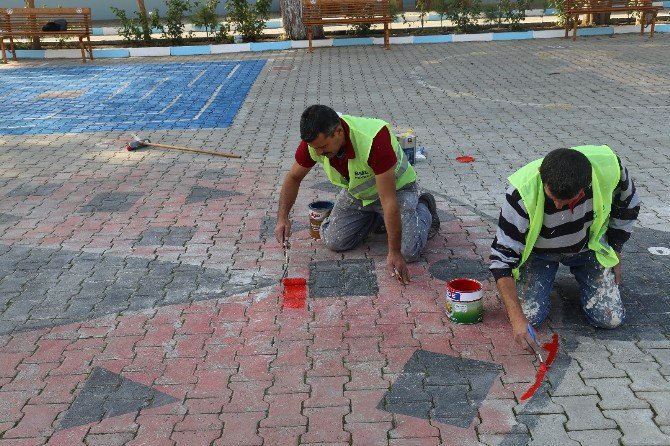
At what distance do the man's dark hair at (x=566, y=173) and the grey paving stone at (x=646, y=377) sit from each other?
112 centimetres

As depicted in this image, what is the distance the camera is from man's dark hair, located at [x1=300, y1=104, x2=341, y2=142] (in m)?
5.11

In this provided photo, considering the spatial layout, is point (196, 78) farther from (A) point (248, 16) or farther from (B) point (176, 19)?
(B) point (176, 19)

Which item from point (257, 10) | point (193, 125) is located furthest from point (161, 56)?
point (193, 125)

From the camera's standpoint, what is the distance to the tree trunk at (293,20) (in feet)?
63.8

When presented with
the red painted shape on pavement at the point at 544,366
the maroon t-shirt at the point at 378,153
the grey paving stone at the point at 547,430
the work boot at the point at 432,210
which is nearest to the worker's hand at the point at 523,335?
the red painted shape on pavement at the point at 544,366

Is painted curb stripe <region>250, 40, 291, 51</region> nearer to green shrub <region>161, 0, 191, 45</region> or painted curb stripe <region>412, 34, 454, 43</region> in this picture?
green shrub <region>161, 0, 191, 45</region>

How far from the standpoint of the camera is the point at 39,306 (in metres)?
5.52

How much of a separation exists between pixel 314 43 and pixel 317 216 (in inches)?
550

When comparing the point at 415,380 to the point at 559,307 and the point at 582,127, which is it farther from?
the point at 582,127

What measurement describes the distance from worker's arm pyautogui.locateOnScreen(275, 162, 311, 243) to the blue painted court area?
17.8 ft

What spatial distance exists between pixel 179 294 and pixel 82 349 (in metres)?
0.93

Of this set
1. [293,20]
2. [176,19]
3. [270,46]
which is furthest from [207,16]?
[293,20]

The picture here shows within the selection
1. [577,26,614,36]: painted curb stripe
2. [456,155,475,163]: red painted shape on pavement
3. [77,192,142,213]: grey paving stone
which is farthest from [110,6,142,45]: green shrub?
[456,155,475,163]: red painted shape on pavement

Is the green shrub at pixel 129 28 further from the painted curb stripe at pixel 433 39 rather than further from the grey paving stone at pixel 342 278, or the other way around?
the grey paving stone at pixel 342 278
